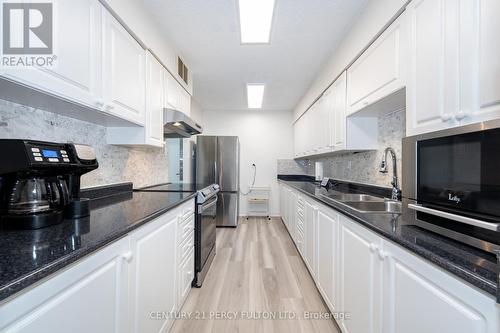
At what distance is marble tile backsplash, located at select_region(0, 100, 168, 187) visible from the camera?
115 cm

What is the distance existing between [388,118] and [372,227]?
1.41 m

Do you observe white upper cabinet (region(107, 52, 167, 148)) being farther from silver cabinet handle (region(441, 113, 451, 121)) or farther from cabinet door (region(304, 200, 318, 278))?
silver cabinet handle (region(441, 113, 451, 121))

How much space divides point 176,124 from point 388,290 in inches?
89.8

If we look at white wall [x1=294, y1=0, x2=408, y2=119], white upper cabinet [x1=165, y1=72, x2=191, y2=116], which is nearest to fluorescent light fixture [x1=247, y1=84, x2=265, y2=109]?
white wall [x1=294, y1=0, x2=408, y2=119]

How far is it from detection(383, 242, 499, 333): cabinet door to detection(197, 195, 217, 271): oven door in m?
1.60

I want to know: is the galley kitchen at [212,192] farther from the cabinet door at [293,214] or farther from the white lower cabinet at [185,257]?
the cabinet door at [293,214]

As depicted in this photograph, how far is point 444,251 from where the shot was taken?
75 centimetres

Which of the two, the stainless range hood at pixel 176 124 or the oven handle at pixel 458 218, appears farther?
the stainless range hood at pixel 176 124

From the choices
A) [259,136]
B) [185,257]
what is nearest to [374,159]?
[185,257]

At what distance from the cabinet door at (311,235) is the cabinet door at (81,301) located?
159 centimetres

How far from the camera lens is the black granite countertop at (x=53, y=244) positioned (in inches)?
21.8

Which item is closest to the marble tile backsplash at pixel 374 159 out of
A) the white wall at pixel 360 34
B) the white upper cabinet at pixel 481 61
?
the white wall at pixel 360 34

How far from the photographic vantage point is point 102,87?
52.7 inches

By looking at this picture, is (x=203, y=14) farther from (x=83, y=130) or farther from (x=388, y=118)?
(x=388, y=118)
